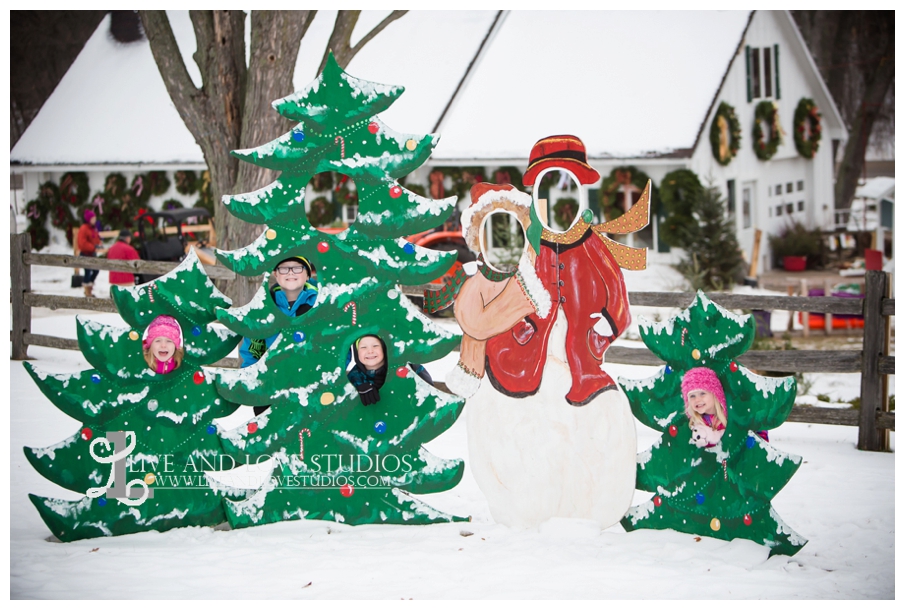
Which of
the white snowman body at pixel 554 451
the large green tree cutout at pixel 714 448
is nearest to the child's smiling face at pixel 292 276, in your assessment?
the white snowman body at pixel 554 451

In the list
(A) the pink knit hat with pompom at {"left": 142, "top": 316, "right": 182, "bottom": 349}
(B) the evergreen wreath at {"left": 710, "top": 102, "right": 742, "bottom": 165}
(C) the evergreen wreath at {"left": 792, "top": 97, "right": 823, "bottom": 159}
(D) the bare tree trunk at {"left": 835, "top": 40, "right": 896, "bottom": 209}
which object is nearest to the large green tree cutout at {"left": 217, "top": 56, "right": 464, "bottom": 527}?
(A) the pink knit hat with pompom at {"left": 142, "top": 316, "right": 182, "bottom": 349}

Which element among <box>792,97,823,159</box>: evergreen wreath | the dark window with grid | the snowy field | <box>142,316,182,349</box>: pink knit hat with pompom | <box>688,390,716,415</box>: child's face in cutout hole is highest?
the dark window with grid

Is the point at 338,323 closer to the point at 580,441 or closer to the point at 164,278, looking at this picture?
the point at 164,278

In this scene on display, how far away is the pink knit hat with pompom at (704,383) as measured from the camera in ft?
15.8

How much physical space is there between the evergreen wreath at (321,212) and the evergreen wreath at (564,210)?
4396 millimetres

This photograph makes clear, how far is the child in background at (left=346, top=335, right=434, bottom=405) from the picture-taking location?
16.9ft

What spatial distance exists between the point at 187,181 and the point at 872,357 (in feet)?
48.6

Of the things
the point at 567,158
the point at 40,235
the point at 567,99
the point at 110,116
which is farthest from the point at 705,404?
the point at 40,235

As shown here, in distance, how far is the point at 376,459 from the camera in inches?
206

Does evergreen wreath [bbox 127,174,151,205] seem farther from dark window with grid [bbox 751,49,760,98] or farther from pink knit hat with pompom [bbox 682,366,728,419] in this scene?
pink knit hat with pompom [bbox 682,366,728,419]

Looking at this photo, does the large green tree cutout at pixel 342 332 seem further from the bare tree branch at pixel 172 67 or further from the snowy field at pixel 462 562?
the bare tree branch at pixel 172 67

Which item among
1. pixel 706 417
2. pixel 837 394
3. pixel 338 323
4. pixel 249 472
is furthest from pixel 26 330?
pixel 837 394

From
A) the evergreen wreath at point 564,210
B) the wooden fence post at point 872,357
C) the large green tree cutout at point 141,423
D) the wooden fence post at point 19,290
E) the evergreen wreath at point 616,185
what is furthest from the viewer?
the evergreen wreath at point 564,210

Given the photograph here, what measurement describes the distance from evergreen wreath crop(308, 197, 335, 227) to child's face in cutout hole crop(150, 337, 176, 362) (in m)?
12.4
